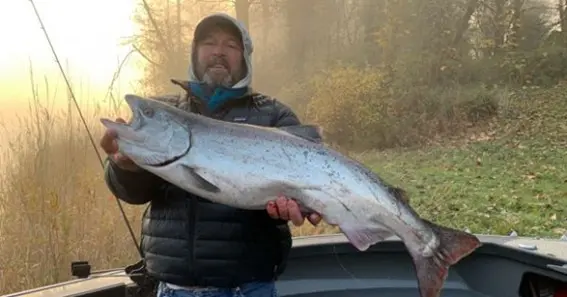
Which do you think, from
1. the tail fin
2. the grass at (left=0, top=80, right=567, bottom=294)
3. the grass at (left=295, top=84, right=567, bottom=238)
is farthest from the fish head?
the grass at (left=295, top=84, right=567, bottom=238)

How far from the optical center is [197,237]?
2.66m

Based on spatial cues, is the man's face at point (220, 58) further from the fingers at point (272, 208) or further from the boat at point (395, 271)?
the boat at point (395, 271)

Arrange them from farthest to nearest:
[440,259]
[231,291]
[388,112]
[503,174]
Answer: [388,112], [503,174], [231,291], [440,259]

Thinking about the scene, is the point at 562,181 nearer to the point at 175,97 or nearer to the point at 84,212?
the point at 84,212

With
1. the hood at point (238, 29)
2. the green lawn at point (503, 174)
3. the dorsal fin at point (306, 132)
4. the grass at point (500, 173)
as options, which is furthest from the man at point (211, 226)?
the green lawn at point (503, 174)

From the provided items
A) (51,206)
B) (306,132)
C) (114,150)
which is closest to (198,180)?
(114,150)

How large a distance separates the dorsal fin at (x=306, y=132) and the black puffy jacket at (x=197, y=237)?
0.38 metres

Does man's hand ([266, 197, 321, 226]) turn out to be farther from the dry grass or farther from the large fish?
the dry grass

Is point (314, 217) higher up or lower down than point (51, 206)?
higher up

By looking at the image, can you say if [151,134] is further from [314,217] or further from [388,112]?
[388,112]

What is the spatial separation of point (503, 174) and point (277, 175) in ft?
38.5

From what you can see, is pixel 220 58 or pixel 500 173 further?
pixel 500 173

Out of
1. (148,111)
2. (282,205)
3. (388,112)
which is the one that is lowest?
(388,112)

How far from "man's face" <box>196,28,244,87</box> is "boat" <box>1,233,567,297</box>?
1.32 metres
